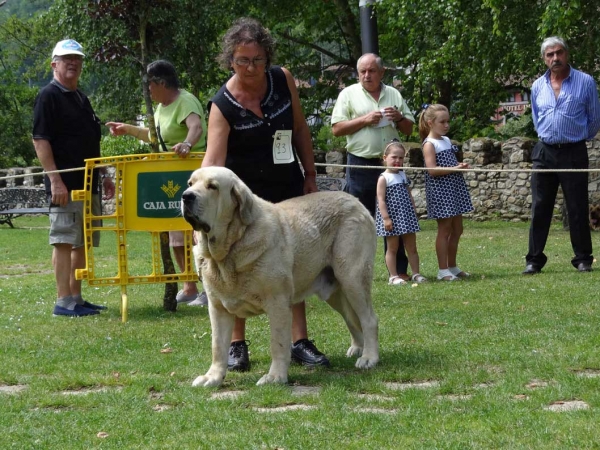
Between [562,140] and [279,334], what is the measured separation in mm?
5962

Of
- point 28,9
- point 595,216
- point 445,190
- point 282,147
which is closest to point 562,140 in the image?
point 445,190

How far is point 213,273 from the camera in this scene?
565 centimetres

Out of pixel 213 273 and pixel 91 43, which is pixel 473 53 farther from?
pixel 213 273

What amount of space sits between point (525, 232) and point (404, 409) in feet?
43.4

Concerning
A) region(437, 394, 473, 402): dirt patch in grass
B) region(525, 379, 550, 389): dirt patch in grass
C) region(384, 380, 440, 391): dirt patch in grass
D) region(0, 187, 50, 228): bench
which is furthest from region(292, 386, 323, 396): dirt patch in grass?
region(0, 187, 50, 228): bench

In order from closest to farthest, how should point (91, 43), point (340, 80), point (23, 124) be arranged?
point (91, 43) < point (340, 80) < point (23, 124)

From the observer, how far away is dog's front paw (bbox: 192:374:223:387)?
5.57 metres

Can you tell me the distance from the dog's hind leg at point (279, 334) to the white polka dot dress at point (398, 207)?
5.00 m

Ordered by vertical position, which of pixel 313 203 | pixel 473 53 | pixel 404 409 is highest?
pixel 473 53

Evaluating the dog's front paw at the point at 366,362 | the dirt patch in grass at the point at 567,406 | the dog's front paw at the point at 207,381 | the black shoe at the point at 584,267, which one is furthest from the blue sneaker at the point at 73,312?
the black shoe at the point at 584,267

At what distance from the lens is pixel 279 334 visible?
5652 mm

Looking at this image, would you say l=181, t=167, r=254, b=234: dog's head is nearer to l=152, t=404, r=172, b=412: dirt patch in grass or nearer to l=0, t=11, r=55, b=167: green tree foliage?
l=152, t=404, r=172, b=412: dirt patch in grass

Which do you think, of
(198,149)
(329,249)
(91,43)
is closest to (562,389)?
(329,249)

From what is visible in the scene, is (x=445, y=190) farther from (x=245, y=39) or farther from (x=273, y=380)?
(x=273, y=380)
